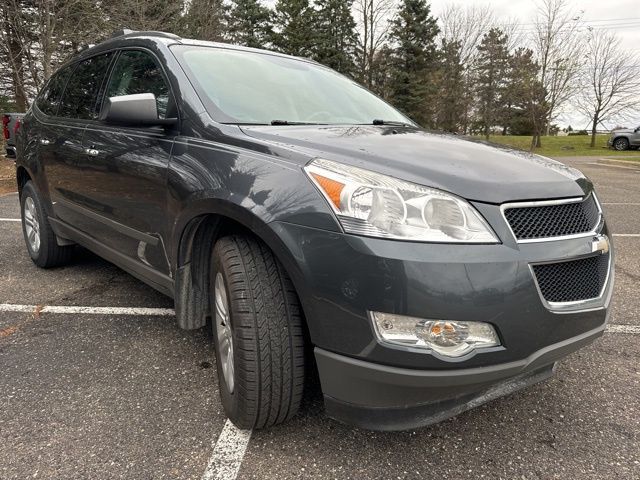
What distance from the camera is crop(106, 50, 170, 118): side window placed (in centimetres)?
250

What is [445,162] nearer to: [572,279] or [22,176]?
[572,279]

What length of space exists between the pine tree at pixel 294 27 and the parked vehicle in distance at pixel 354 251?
33.3 meters

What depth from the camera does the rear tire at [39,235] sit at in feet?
13.0

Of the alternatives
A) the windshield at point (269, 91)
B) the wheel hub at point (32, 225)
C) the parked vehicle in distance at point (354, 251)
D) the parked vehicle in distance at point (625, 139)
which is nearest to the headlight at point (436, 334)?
the parked vehicle in distance at point (354, 251)

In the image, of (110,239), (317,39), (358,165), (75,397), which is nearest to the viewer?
(358,165)

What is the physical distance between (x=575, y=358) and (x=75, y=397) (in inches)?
104

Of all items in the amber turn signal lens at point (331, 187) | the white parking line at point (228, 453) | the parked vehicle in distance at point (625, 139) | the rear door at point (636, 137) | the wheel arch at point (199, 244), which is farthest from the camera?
the parked vehicle in distance at point (625, 139)

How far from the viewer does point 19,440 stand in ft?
6.41

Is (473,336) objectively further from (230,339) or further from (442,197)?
(230,339)

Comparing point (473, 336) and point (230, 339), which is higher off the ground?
point (473, 336)

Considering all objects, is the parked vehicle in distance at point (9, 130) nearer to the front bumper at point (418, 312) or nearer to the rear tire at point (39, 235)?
the rear tire at point (39, 235)

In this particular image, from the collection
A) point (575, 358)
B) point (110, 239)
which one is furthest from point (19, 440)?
point (575, 358)

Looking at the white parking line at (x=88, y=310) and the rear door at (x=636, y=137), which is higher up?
the rear door at (x=636, y=137)

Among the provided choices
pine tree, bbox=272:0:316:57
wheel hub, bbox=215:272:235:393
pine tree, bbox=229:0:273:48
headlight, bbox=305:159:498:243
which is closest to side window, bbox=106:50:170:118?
wheel hub, bbox=215:272:235:393
